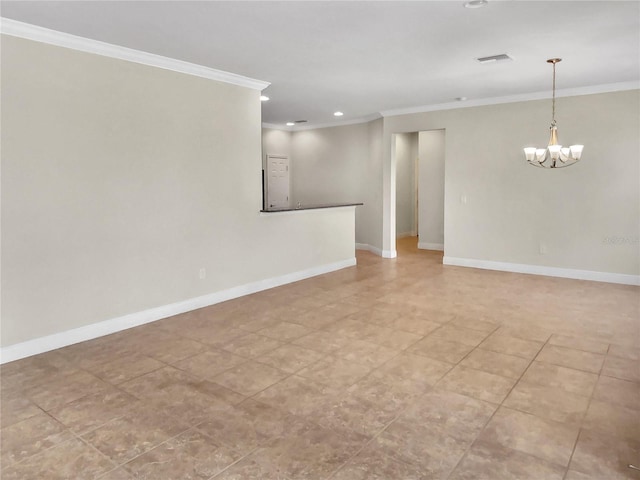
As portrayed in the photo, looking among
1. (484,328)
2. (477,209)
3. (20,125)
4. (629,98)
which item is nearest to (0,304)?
(20,125)

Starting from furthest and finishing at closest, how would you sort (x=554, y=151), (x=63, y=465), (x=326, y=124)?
(x=326, y=124) < (x=554, y=151) < (x=63, y=465)

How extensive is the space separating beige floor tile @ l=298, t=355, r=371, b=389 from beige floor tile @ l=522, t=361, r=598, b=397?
1.19 m

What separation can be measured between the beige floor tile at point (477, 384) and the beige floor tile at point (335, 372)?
60 cm

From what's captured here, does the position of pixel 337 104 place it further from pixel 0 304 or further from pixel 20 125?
pixel 0 304

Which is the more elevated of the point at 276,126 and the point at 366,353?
the point at 276,126

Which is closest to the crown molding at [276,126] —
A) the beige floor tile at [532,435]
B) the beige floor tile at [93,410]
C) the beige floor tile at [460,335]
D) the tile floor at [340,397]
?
the tile floor at [340,397]

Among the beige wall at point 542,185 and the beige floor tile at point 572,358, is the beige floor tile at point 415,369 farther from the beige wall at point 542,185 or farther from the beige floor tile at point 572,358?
the beige wall at point 542,185

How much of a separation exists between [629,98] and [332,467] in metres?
6.24

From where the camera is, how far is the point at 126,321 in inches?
175

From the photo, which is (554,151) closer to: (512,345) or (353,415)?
(512,345)

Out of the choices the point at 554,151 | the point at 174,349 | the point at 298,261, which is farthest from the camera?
the point at 298,261

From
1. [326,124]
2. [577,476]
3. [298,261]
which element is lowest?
[577,476]

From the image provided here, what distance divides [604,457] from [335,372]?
172 centimetres

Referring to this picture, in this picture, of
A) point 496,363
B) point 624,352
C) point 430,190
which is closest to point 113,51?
point 496,363
